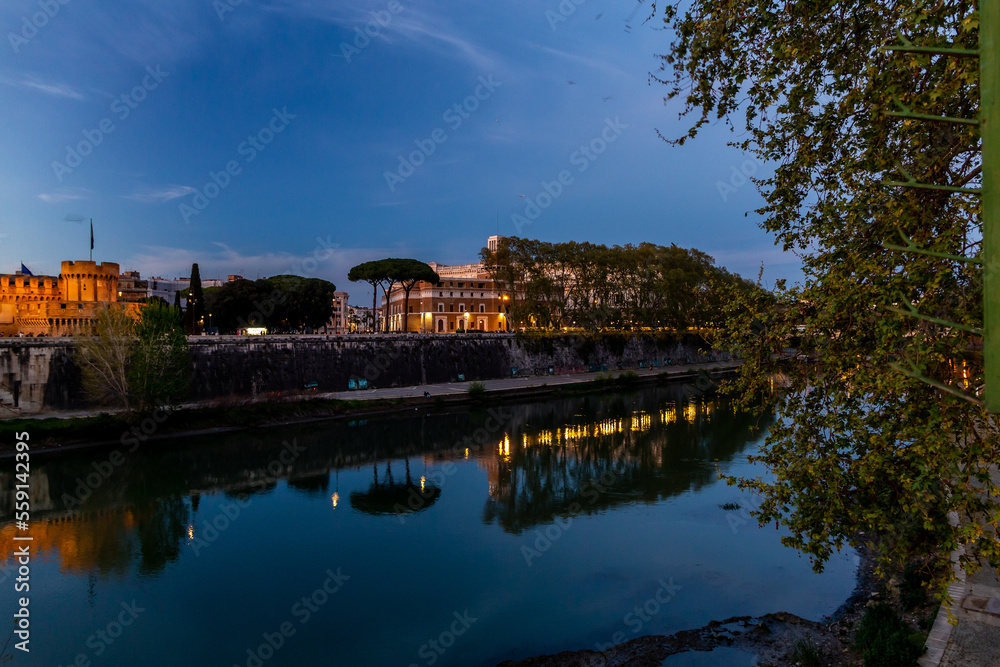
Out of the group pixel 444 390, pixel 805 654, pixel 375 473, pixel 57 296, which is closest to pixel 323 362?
pixel 444 390

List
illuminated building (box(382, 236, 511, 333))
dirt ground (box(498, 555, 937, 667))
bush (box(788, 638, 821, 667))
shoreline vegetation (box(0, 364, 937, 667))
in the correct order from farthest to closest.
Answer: illuminated building (box(382, 236, 511, 333))
shoreline vegetation (box(0, 364, 937, 667))
dirt ground (box(498, 555, 937, 667))
bush (box(788, 638, 821, 667))

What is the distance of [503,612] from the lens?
8.66 metres

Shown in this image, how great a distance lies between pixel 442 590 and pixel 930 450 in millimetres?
7463

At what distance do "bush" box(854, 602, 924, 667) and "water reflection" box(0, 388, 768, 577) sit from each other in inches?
256

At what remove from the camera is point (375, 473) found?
54.9 ft

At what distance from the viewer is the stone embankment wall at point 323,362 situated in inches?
831

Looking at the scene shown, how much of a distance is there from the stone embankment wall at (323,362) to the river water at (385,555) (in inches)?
219

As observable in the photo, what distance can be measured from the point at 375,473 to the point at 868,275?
569 inches

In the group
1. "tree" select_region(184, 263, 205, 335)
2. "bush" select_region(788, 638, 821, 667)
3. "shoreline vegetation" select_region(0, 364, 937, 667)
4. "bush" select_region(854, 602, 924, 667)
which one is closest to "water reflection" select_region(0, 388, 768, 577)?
"shoreline vegetation" select_region(0, 364, 937, 667)

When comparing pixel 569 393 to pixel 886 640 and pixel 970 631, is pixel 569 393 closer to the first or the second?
pixel 886 640

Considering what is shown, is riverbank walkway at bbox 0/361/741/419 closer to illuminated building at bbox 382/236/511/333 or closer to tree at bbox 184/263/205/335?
tree at bbox 184/263/205/335

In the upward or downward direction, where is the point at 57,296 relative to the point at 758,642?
upward

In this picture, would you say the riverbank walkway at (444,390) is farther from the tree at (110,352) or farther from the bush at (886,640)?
the bush at (886,640)

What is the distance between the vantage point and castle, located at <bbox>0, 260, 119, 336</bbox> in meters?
42.0
